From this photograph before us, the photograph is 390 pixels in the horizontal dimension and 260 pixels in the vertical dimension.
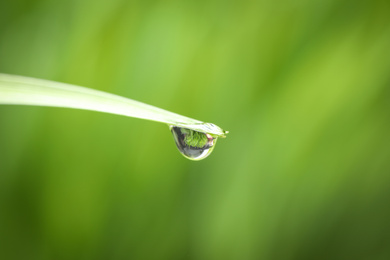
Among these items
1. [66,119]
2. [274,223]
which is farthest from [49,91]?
[274,223]

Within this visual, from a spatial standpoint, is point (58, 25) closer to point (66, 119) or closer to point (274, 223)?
point (66, 119)

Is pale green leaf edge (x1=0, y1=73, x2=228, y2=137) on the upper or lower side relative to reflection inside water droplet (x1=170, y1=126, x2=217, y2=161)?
upper

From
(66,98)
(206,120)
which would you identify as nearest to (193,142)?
(66,98)

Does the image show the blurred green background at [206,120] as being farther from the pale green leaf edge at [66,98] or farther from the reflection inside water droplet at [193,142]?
the pale green leaf edge at [66,98]

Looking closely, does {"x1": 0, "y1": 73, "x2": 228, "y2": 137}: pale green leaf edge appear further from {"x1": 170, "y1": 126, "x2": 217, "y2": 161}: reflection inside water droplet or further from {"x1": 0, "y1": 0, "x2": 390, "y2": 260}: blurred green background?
{"x1": 0, "y1": 0, "x2": 390, "y2": 260}: blurred green background

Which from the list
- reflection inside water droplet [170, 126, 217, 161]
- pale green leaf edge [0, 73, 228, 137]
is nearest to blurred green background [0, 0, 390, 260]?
reflection inside water droplet [170, 126, 217, 161]
